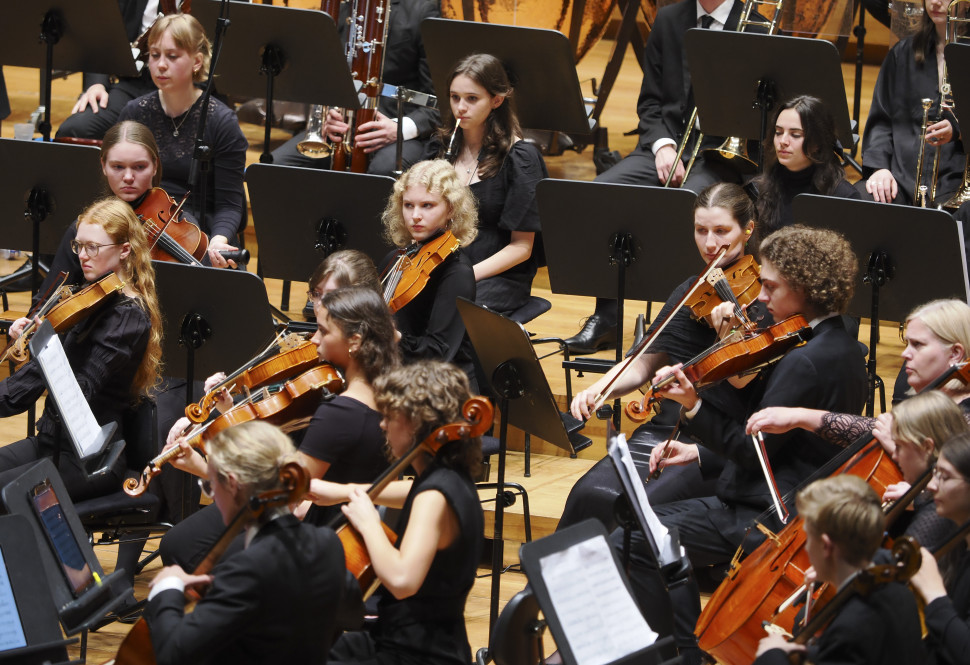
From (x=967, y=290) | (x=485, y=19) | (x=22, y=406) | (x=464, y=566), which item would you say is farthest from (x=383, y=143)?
(x=464, y=566)

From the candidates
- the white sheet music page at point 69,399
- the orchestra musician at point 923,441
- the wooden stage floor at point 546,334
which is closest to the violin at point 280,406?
the white sheet music page at point 69,399

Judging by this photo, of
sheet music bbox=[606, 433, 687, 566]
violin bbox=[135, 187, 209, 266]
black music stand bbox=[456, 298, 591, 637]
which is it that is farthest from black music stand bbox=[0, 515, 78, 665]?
violin bbox=[135, 187, 209, 266]

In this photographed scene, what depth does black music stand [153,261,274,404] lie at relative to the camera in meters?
3.28

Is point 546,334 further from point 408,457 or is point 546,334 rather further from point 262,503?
point 262,503

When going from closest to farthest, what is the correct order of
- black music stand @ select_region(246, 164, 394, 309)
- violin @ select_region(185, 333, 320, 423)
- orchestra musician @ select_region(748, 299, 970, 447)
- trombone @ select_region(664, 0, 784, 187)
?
orchestra musician @ select_region(748, 299, 970, 447)
violin @ select_region(185, 333, 320, 423)
black music stand @ select_region(246, 164, 394, 309)
trombone @ select_region(664, 0, 784, 187)

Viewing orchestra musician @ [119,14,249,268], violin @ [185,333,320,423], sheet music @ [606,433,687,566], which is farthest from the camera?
orchestra musician @ [119,14,249,268]

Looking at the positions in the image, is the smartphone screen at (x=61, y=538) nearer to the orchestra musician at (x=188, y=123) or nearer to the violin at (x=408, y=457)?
the violin at (x=408, y=457)

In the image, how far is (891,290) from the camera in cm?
345

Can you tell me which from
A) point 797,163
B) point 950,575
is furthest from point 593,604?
point 797,163

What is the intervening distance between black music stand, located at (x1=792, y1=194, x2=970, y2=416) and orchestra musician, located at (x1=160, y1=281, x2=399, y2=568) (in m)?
1.27

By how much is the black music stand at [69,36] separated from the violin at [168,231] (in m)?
0.89

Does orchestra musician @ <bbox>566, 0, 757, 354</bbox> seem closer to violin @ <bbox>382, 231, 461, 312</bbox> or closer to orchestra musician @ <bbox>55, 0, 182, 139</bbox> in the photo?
violin @ <bbox>382, 231, 461, 312</bbox>

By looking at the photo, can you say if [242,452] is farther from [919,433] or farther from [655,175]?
[655,175]

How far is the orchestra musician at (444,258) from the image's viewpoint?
3537mm
